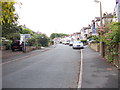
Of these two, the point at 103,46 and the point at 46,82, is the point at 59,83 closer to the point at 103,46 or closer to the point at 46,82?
the point at 46,82

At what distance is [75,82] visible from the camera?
6.07 m

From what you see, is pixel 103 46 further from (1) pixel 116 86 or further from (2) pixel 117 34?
(1) pixel 116 86

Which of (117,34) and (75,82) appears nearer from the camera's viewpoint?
(75,82)

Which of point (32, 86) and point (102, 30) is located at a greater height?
point (102, 30)

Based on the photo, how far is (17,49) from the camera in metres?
24.0

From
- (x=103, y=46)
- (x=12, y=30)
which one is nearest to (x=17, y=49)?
(x=12, y=30)

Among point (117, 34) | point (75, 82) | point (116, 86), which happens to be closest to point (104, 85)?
point (116, 86)

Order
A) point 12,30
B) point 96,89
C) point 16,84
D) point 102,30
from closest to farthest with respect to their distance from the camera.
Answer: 1. point 96,89
2. point 16,84
3. point 102,30
4. point 12,30

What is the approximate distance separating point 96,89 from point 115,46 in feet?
16.0

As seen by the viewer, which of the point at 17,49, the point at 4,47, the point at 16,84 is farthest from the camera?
the point at 4,47

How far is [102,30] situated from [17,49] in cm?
1581

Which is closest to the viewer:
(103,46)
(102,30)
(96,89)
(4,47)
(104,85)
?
(96,89)

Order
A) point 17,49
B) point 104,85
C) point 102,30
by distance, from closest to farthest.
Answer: point 104,85
point 102,30
point 17,49

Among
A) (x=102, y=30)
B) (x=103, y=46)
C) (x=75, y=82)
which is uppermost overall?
(x=102, y=30)
